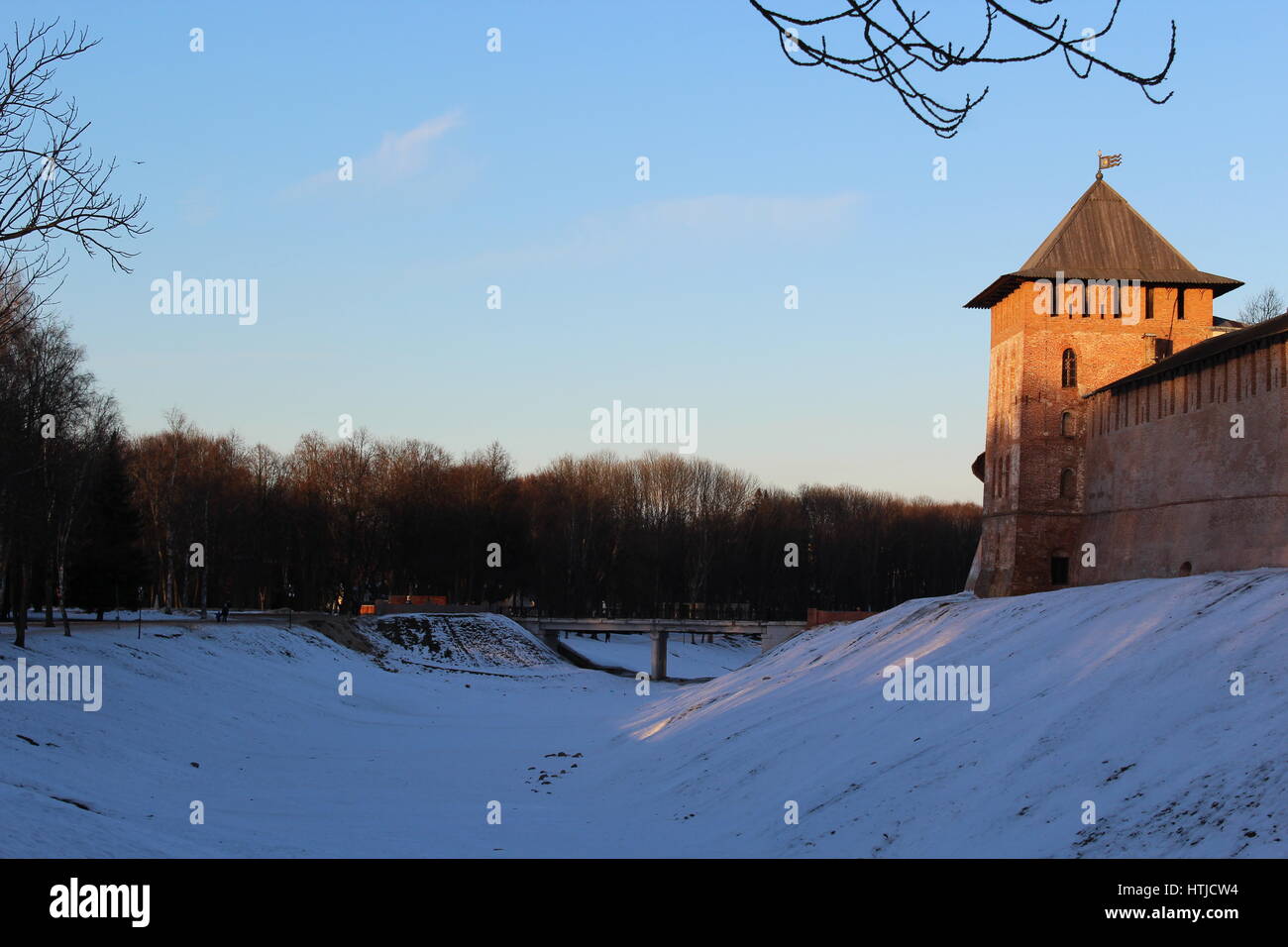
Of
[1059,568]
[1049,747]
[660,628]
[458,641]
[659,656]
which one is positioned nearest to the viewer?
[1049,747]

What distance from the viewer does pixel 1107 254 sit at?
158 ft

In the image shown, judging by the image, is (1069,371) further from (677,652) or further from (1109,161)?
(677,652)

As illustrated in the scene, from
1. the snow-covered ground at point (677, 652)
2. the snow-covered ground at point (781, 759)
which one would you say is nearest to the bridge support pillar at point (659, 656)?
the snow-covered ground at point (677, 652)

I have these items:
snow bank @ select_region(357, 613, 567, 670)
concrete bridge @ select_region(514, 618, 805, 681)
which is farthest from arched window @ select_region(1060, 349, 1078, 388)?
snow bank @ select_region(357, 613, 567, 670)

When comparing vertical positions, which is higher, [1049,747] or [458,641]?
[1049,747]

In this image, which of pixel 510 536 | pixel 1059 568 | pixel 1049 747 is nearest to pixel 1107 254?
pixel 1059 568

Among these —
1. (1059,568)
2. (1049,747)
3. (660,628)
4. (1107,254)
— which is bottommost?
(660,628)

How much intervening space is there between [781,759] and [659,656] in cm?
5322

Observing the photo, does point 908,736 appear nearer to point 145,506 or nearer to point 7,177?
point 7,177

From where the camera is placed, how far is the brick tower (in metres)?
46.1

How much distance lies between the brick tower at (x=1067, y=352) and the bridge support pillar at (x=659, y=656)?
106ft

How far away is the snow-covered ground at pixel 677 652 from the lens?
3302 inches

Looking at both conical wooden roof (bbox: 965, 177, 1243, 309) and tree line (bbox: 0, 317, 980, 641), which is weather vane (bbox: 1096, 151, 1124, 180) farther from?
tree line (bbox: 0, 317, 980, 641)

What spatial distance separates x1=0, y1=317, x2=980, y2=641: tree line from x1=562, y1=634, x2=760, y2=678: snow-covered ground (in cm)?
417
